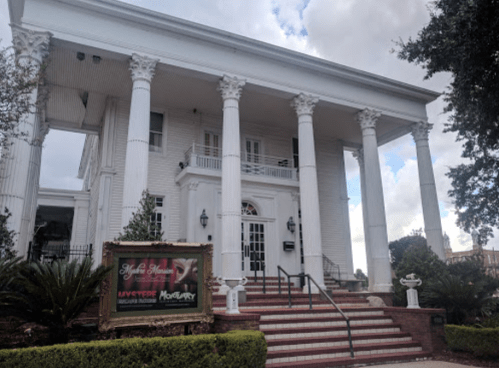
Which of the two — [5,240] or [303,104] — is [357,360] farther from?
[303,104]

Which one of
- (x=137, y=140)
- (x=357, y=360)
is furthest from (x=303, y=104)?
(x=357, y=360)

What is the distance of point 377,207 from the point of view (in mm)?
16469

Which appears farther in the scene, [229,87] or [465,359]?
[229,87]

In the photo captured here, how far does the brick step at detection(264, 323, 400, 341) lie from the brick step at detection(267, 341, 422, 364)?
659 millimetres

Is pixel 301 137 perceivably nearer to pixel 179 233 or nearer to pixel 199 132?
pixel 199 132

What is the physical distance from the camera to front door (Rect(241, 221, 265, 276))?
656 inches

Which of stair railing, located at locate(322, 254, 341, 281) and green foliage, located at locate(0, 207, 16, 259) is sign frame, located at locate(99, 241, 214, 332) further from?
stair railing, located at locate(322, 254, 341, 281)

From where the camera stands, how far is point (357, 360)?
8953mm

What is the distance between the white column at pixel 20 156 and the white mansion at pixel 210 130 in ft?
0.13

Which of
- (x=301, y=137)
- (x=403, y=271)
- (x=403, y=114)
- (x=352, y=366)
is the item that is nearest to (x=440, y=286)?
(x=403, y=271)

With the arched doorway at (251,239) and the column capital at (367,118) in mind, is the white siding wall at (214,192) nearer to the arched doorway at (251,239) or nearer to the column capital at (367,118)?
the arched doorway at (251,239)

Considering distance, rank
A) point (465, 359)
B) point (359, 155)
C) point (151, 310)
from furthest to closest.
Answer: point (359, 155), point (465, 359), point (151, 310)

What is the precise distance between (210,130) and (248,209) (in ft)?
14.1

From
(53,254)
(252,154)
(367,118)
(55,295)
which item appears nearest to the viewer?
(55,295)
